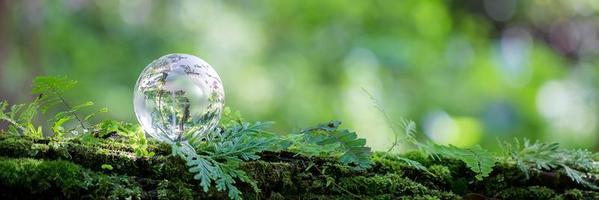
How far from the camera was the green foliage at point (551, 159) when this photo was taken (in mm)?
1449

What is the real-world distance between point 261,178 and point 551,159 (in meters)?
0.62

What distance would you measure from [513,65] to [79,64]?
12.7 feet

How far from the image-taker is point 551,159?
1.47 metres

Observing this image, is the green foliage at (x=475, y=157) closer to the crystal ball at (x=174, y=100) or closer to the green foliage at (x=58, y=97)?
the crystal ball at (x=174, y=100)

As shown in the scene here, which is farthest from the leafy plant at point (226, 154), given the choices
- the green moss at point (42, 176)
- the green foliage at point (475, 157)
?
the green foliage at point (475, 157)

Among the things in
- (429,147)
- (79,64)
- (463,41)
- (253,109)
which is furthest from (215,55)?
(429,147)

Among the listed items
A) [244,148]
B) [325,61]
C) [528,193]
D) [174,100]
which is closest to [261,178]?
[244,148]

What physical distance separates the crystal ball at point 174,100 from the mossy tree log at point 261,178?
0.13ft

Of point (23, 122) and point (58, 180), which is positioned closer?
point (58, 180)

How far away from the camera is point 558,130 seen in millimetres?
6164

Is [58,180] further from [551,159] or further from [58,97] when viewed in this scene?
[551,159]

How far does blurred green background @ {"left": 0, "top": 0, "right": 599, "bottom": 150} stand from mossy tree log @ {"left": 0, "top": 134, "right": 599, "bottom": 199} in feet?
14.2

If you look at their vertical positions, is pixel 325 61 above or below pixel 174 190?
above

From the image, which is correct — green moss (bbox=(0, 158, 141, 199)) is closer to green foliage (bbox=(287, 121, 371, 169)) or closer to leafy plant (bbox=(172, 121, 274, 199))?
leafy plant (bbox=(172, 121, 274, 199))
